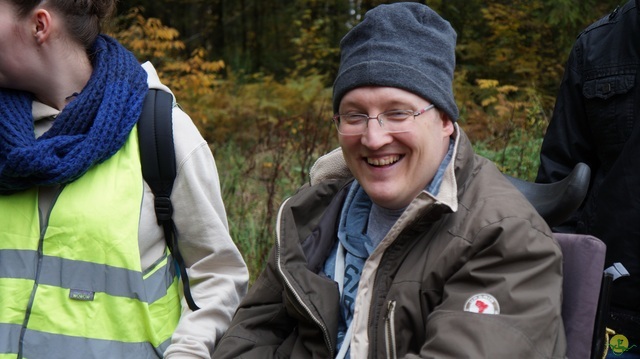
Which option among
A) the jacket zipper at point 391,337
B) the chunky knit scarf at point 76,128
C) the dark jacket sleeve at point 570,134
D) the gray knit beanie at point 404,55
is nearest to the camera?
the jacket zipper at point 391,337

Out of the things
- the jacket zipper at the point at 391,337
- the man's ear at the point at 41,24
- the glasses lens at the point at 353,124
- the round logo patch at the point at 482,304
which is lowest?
the jacket zipper at the point at 391,337

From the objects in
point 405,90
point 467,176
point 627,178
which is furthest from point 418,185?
point 627,178

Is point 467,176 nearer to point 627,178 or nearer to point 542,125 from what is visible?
point 627,178

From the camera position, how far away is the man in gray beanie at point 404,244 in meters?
1.96

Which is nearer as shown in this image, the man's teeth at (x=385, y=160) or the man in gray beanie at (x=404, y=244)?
the man in gray beanie at (x=404, y=244)

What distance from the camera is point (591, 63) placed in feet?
9.39

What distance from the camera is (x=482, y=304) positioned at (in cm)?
195

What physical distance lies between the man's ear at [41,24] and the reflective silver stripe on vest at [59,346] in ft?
3.08

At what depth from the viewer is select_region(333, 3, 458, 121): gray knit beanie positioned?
7.33 ft

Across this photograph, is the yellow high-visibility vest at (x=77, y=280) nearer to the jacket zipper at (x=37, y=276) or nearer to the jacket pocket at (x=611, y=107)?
the jacket zipper at (x=37, y=276)

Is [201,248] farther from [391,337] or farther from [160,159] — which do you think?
[391,337]

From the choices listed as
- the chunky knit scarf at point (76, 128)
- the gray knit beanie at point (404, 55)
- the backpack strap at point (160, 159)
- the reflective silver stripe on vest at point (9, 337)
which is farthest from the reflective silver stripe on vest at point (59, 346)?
the gray knit beanie at point (404, 55)

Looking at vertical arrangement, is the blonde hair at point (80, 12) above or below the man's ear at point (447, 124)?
above

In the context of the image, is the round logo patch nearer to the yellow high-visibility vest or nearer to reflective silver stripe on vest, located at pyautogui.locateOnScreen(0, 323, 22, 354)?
the yellow high-visibility vest
